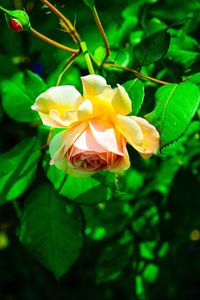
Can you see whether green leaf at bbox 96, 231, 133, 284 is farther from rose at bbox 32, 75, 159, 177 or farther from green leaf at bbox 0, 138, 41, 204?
rose at bbox 32, 75, 159, 177

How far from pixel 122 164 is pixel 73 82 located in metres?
0.45

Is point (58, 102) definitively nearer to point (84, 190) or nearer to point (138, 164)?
point (84, 190)

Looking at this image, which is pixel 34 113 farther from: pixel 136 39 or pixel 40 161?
pixel 136 39

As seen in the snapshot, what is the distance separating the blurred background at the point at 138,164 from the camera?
1.11 m

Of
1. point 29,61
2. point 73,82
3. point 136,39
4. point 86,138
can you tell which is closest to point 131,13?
point 136,39

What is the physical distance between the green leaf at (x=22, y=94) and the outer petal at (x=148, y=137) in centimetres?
36

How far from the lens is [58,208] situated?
1031 millimetres

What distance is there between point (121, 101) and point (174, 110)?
8cm

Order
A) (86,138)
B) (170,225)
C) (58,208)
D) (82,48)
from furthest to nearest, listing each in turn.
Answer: (170,225)
(58,208)
(82,48)
(86,138)

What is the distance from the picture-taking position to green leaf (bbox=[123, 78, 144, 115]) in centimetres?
80

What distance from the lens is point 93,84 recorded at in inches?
29.2

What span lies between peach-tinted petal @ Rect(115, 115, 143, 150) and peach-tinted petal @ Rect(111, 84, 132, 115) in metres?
0.01

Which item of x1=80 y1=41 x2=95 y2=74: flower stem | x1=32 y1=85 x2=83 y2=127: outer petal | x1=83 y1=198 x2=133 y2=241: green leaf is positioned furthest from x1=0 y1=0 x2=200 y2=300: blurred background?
x1=32 y1=85 x2=83 y2=127: outer petal

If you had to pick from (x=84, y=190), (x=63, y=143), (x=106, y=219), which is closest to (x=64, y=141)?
(x=63, y=143)
